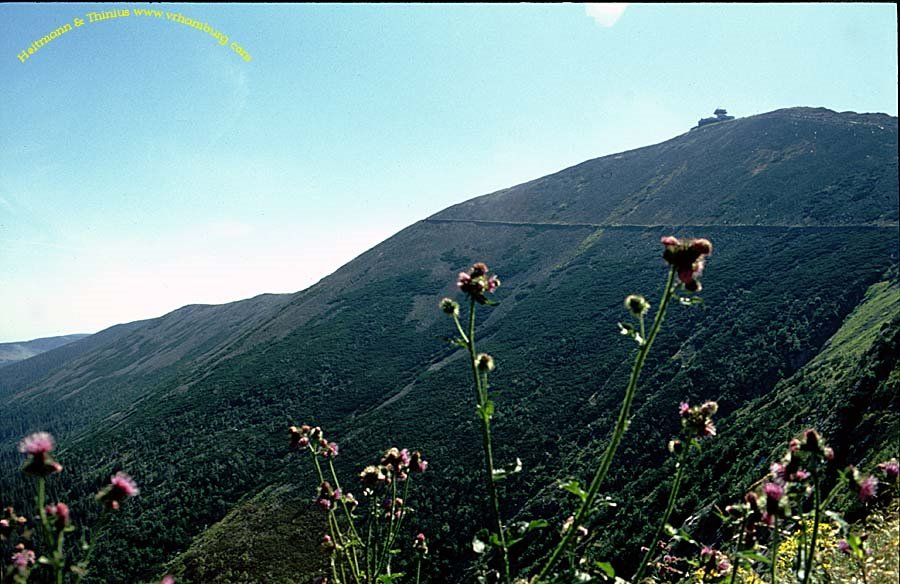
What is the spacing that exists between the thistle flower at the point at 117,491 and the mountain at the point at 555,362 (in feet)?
13.4

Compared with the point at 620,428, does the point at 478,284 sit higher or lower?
higher

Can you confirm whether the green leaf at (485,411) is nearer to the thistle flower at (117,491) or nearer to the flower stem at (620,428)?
the flower stem at (620,428)

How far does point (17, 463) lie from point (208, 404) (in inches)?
3207

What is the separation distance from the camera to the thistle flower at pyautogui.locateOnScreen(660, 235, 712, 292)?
3.28 m

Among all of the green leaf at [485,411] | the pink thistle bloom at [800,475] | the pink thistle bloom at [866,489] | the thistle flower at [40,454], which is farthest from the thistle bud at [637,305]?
the thistle flower at [40,454]

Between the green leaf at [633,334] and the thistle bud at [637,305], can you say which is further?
the thistle bud at [637,305]

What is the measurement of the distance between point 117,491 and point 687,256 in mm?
4486

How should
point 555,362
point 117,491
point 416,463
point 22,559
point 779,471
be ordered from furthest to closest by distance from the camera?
point 555,362 < point 416,463 < point 779,471 < point 117,491 < point 22,559

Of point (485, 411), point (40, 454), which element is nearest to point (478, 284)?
point (485, 411)

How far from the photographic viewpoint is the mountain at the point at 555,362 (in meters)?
34.9

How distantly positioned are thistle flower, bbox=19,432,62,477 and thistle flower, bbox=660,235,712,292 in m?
4.31

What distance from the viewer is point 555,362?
59250 mm

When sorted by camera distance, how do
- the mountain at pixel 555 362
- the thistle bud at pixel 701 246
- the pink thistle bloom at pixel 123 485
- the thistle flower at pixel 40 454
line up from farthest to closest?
the mountain at pixel 555 362
the pink thistle bloom at pixel 123 485
the thistle bud at pixel 701 246
the thistle flower at pixel 40 454

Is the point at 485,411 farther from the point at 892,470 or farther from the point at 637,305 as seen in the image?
the point at 892,470
